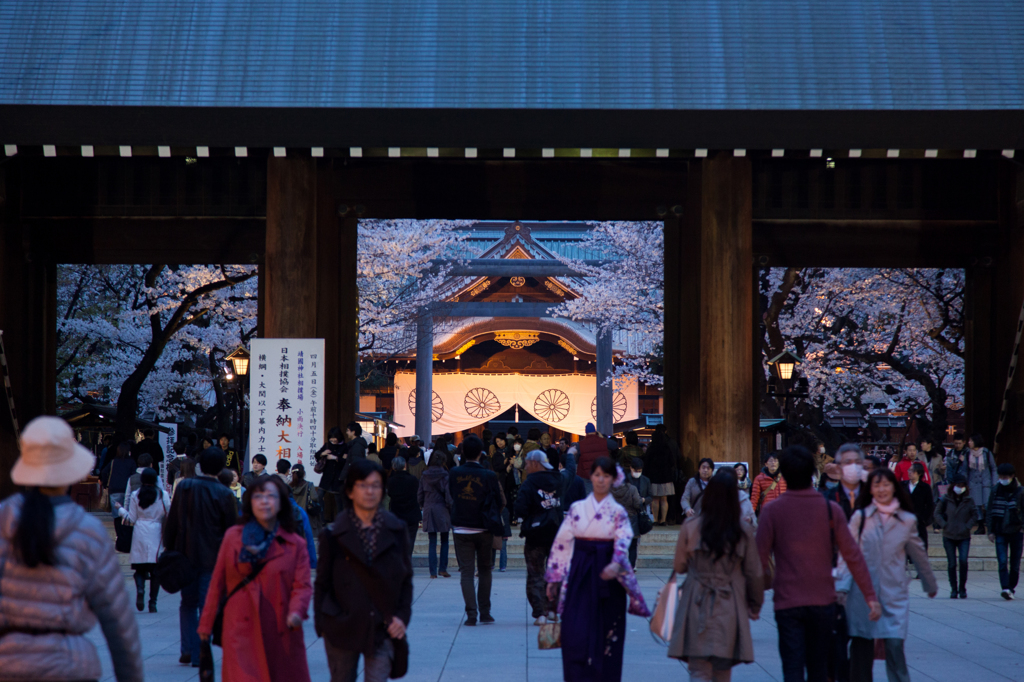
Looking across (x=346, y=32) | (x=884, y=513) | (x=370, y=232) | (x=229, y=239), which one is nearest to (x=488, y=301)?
(x=370, y=232)

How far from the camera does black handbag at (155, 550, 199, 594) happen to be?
7188 millimetres

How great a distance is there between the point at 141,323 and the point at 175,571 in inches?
758

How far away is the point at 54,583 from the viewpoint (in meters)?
3.58

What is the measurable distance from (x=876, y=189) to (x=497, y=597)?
9.43 m

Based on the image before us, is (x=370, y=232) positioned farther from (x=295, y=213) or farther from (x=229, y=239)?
(x=295, y=213)

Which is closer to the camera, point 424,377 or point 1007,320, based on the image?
point 1007,320

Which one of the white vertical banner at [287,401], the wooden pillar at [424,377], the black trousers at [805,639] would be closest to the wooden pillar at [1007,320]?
the white vertical banner at [287,401]

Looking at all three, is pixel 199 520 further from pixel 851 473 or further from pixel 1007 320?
pixel 1007 320

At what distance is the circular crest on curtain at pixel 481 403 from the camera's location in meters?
37.4

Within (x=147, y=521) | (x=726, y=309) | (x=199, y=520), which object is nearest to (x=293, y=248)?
(x=147, y=521)

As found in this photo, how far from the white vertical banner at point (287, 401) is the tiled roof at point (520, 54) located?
3.15 meters

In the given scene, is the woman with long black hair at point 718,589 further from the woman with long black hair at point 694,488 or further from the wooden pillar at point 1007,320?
the wooden pillar at point 1007,320

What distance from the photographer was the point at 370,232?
27.6m

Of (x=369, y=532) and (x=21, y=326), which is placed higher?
(x=21, y=326)
